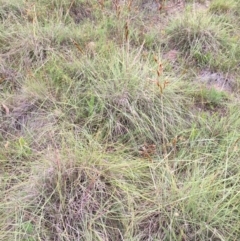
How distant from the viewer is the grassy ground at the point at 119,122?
5.79 feet

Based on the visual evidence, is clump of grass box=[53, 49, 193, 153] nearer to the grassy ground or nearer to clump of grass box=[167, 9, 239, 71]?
the grassy ground

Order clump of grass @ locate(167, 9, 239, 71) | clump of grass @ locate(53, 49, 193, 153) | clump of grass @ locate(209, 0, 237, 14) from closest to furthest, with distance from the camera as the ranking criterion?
clump of grass @ locate(53, 49, 193, 153) < clump of grass @ locate(167, 9, 239, 71) < clump of grass @ locate(209, 0, 237, 14)

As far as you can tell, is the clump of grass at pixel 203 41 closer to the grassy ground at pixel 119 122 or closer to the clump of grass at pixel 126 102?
the grassy ground at pixel 119 122

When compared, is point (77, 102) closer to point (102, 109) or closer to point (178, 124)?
point (102, 109)

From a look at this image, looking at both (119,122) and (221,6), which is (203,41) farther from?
(119,122)

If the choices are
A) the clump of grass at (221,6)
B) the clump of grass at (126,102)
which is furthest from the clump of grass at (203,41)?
the clump of grass at (126,102)

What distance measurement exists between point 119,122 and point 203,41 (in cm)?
109

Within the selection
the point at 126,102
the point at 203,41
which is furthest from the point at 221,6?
the point at 126,102

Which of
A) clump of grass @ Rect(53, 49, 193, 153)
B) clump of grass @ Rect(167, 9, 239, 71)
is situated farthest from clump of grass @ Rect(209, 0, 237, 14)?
clump of grass @ Rect(53, 49, 193, 153)

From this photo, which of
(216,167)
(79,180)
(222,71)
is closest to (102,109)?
(79,180)

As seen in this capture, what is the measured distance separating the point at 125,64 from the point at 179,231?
1165mm

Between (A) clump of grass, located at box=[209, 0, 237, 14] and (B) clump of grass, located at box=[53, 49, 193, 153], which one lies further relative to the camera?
(A) clump of grass, located at box=[209, 0, 237, 14]

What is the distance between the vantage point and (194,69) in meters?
2.70

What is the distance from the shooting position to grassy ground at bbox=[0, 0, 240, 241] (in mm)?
1764
